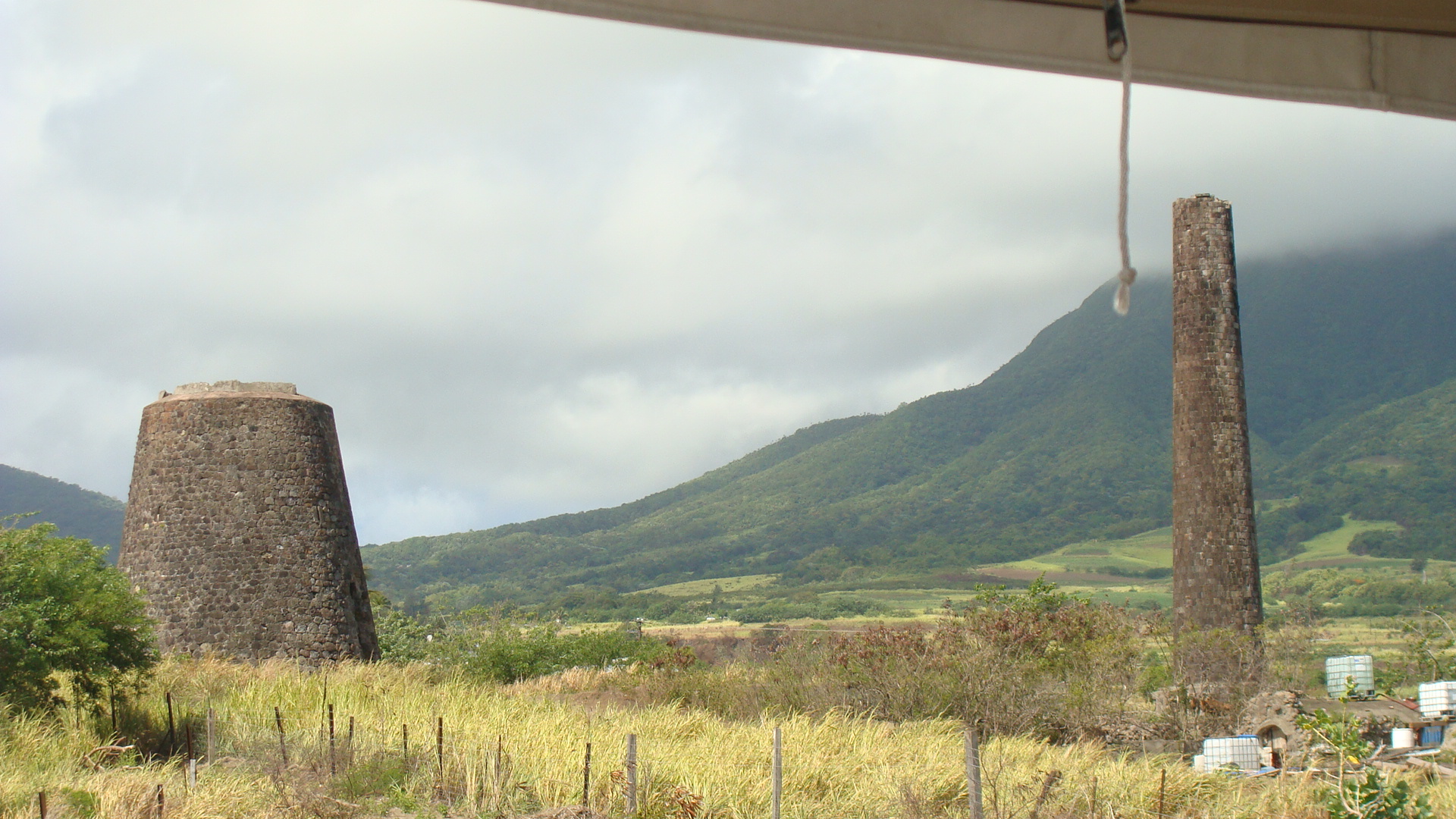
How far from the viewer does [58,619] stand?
38.9 feet

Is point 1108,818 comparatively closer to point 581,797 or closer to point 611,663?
point 581,797

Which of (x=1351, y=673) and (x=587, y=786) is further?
(x=1351, y=673)

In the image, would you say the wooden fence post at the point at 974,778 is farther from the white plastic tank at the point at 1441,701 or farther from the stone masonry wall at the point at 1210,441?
the stone masonry wall at the point at 1210,441

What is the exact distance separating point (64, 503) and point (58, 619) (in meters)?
172

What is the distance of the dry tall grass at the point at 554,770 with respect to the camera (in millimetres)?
9609

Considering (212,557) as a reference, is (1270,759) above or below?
below

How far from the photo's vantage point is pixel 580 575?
149375mm

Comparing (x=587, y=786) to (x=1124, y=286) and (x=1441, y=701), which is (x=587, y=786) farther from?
(x=1441, y=701)

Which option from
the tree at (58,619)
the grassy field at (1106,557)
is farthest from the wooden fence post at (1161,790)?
the grassy field at (1106,557)

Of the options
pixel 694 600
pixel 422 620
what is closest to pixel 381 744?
pixel 422 620

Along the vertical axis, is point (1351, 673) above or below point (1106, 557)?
below

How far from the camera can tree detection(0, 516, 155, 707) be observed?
38.0 ft

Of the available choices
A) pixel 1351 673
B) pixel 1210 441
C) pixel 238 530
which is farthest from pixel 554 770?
pixel 1210 441

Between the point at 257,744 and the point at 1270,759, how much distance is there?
1234cm
